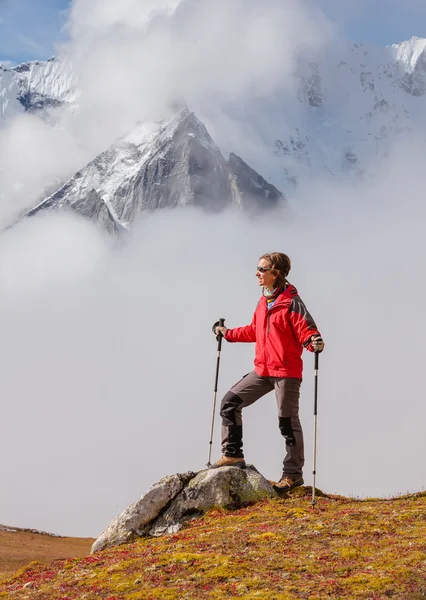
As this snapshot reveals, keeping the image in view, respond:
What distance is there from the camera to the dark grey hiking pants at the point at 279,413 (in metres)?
14.6

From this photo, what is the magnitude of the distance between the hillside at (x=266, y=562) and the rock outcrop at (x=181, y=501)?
0.55 m

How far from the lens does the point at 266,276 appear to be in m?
15.0

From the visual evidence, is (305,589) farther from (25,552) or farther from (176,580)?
(25,552)

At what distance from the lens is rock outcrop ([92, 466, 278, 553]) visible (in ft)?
46.6

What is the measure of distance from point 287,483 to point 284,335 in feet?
10.6

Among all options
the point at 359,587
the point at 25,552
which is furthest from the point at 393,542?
the point at 25,552

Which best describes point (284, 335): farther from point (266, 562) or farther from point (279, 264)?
point (266, 562)

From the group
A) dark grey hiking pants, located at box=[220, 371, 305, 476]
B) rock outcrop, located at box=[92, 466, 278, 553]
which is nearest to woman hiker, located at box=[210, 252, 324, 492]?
dark grey hiking pants, located at box=[220, 371, 305, 476]

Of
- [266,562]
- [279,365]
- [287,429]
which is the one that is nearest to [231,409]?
[287,429]

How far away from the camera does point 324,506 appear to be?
13.6 meters

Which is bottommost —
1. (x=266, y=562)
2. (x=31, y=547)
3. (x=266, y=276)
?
(x=31, y=547)

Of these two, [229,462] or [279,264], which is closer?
[279,264]

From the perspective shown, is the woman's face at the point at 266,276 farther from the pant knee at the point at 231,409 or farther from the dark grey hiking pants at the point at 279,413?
the pant knee at the point at 231,409

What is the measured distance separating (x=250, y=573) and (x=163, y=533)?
4.66 m
